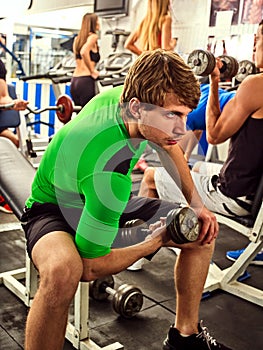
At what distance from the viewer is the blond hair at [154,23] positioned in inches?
157

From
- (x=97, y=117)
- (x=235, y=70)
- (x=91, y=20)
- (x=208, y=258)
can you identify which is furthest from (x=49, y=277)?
(x=91, y=20)

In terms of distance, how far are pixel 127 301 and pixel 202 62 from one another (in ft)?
3.31

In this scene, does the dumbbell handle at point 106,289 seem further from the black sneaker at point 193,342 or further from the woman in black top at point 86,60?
the woman in black top at point 86,60

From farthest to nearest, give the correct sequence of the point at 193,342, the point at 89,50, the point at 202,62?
1. the point at 89,50
2. the point at 202,62
3. the point at 193,342

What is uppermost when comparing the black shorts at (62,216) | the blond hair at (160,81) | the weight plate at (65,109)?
the blond hair at (160,81)

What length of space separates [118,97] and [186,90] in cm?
20

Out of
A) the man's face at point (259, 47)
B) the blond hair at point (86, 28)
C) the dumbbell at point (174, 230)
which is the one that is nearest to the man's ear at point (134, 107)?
the dumbbell at point (174, 230)

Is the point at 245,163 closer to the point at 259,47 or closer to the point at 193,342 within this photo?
the point at 259,47

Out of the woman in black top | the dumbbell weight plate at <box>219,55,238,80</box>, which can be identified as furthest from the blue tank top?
the woman in black top

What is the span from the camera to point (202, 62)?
1892mm

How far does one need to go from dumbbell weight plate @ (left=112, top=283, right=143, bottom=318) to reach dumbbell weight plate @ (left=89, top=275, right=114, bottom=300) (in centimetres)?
13

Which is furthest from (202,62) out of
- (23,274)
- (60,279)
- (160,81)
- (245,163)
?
(23,274)

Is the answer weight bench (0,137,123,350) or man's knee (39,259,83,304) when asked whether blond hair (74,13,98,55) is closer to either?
weight bench (0,137,123,350)

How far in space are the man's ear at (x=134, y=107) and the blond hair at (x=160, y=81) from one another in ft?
0.04
